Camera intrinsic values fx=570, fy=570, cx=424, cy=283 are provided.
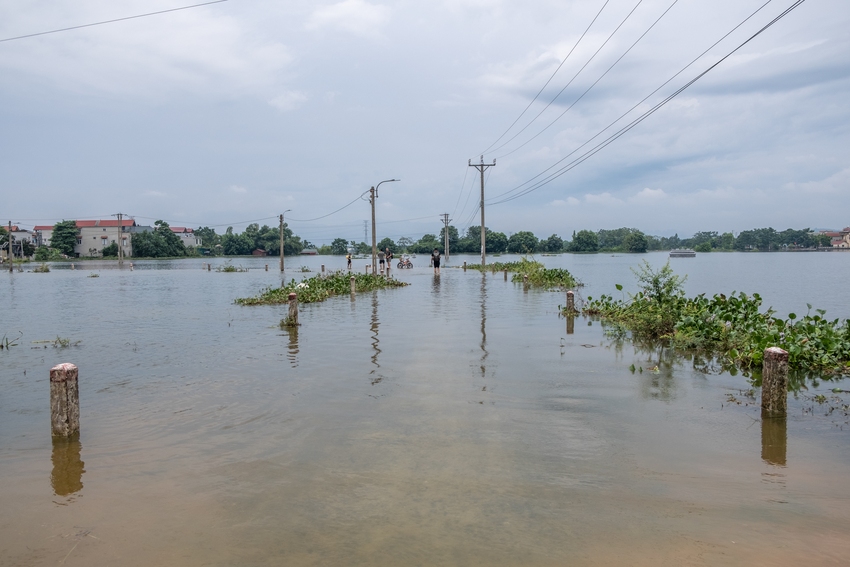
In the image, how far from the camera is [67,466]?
733cm

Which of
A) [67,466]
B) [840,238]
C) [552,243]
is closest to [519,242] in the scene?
[552,243]

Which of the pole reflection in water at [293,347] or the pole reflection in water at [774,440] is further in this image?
the pole reflection in water at [293,347]

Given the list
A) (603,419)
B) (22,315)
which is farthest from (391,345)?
(22,315)

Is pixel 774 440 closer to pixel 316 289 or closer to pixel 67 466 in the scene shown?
pixel 67 466

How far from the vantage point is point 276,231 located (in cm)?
15525

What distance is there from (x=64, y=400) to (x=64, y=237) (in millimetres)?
133036

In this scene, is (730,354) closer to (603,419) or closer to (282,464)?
(603,419)

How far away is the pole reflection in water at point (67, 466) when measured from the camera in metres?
6.70

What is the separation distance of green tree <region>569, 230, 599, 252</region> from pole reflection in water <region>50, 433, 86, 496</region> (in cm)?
17270

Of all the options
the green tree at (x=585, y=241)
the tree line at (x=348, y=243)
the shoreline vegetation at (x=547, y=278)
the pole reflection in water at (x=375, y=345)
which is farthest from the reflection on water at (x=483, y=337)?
the green tree at (x=585, y=241)

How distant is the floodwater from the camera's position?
533cm

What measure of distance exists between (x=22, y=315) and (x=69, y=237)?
369 ft

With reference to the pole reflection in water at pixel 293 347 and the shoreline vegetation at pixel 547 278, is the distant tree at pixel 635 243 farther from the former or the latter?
the pole reflection in water at pixel 293 347

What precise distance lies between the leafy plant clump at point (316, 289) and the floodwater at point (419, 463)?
1304 cm
